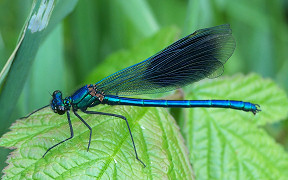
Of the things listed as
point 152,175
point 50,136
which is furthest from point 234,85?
point 50,136

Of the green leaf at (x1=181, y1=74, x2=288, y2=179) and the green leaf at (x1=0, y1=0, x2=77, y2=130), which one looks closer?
the green leaf at (x1=0, y1=0, x2=77, y2=130)

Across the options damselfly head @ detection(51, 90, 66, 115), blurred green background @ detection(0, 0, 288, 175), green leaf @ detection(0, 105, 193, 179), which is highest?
blurred green background @ detection(0, 0, 288, 175)

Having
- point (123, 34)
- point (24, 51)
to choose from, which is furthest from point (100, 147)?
point (123, 34)

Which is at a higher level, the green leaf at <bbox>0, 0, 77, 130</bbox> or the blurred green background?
the blurred green background

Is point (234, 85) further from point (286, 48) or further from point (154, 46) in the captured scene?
point (286, 48)

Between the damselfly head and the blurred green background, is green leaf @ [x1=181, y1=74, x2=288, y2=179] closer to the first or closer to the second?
the blurred green background

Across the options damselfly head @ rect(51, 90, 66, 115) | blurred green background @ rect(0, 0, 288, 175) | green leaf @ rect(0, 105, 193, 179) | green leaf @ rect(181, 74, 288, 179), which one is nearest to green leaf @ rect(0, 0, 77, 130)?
green leaf @ rect(0, 105, 193, 179)

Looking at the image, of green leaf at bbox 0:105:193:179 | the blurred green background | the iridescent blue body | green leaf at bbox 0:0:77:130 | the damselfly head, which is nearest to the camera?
green leaf at bbox 0:105:193:179
